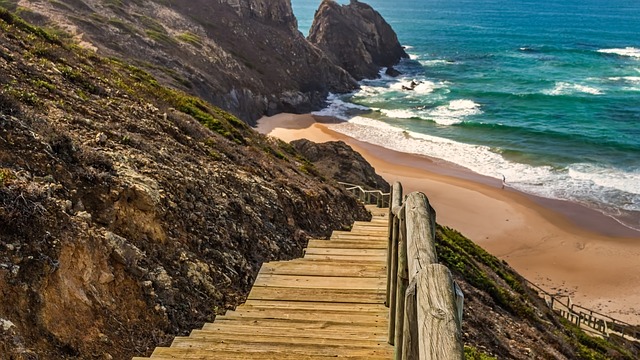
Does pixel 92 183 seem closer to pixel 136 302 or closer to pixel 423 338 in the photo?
pixel 136 302

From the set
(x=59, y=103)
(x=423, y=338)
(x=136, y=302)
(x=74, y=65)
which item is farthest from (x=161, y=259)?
(x=74, y=65)

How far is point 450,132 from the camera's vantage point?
40375 mm

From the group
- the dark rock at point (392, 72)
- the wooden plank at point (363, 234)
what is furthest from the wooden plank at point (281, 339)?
the dark rock at point (392, 72)

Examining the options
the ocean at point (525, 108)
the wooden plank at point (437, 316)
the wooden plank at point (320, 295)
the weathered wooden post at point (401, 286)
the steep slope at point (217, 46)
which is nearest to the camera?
the wooden plank at point (437, 316)

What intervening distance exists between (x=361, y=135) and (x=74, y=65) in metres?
29.1

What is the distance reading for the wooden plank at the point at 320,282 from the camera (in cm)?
688

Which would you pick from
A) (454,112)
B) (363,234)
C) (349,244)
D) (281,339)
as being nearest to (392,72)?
(454,112)

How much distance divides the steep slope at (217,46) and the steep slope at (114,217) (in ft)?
54.7

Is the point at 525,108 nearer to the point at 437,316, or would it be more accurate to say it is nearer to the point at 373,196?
the point at 373,196

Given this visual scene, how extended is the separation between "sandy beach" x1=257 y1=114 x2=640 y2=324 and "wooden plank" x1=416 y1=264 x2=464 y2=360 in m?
20.1

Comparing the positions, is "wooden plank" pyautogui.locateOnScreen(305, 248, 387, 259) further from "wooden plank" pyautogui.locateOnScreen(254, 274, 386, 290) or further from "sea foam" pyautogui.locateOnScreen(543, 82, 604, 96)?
"sea foam" pyautogui.locateOnScreen(543, 82, 604, 96)

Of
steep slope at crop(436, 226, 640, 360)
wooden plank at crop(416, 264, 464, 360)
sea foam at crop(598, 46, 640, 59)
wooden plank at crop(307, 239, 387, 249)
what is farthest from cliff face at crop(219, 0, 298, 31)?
wooden plank at crop(416, 264, 464, 360)

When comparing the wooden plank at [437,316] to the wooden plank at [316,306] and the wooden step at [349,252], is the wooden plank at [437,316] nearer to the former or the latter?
the wooden plank at [316,306]

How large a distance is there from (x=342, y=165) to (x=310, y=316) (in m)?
17.4
